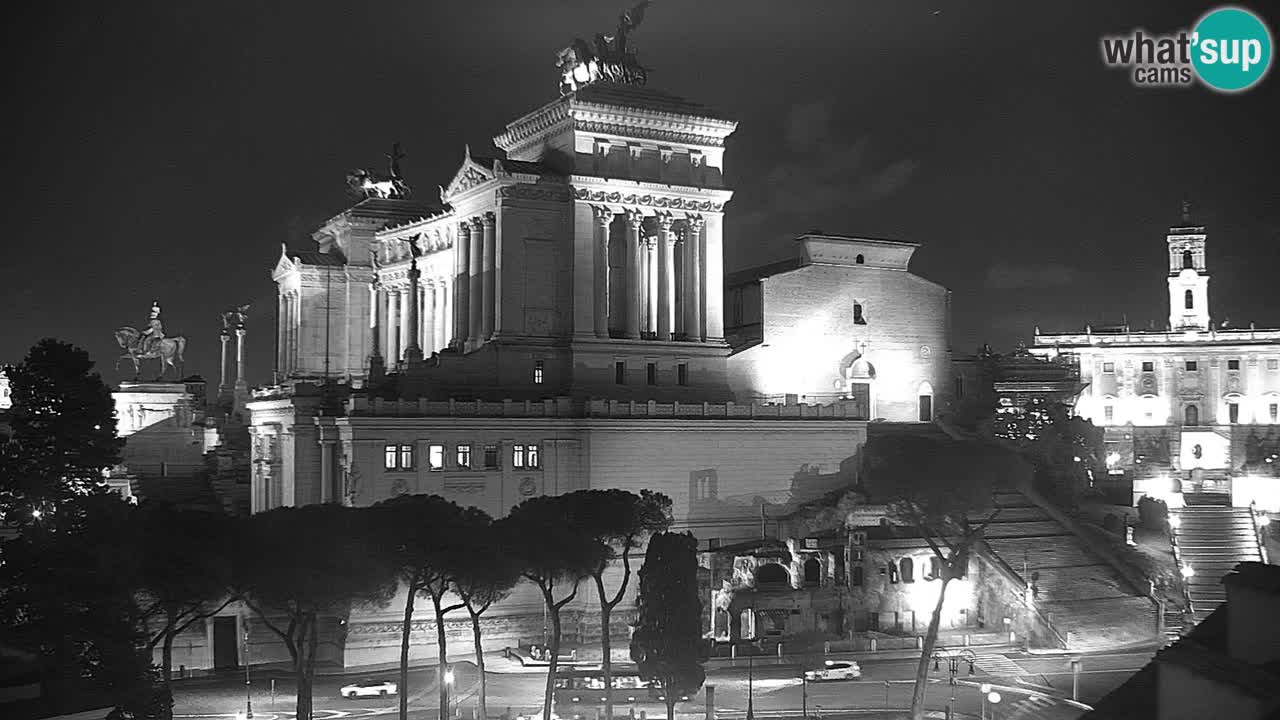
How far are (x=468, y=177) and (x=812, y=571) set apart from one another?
34551 mm

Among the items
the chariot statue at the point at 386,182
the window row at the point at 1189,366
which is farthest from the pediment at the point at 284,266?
the window row at the point at 1189,366

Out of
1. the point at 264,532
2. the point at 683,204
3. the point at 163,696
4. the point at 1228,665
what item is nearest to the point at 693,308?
the point at 683,204

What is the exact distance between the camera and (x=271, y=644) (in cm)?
7069

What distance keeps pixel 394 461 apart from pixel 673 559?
22314 mm

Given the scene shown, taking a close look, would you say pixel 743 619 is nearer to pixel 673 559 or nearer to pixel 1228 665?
pixel 673 559

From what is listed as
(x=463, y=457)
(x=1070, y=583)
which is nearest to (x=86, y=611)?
(x=463, y=457)

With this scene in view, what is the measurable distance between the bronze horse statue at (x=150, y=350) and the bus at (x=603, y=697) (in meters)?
64.6

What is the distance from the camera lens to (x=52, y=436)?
63906 mm

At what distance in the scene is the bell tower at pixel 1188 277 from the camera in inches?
5251

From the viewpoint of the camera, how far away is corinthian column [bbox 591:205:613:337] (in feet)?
282

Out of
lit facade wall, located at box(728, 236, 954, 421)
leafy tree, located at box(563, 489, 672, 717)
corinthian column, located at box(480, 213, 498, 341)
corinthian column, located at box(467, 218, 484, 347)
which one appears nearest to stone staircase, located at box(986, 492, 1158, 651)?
lit facade wall, located at box(728, 236, 954, 421)

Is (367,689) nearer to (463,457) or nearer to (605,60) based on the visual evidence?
(463,457)

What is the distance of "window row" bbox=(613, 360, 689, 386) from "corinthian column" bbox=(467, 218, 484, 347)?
9452 millimetres

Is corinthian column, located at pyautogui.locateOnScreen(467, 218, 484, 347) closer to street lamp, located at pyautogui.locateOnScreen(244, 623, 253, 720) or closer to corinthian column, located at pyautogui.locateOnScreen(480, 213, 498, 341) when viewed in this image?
corinthian column, located at pyautogui.locateOnScreen(480, 213, 498, 341)
